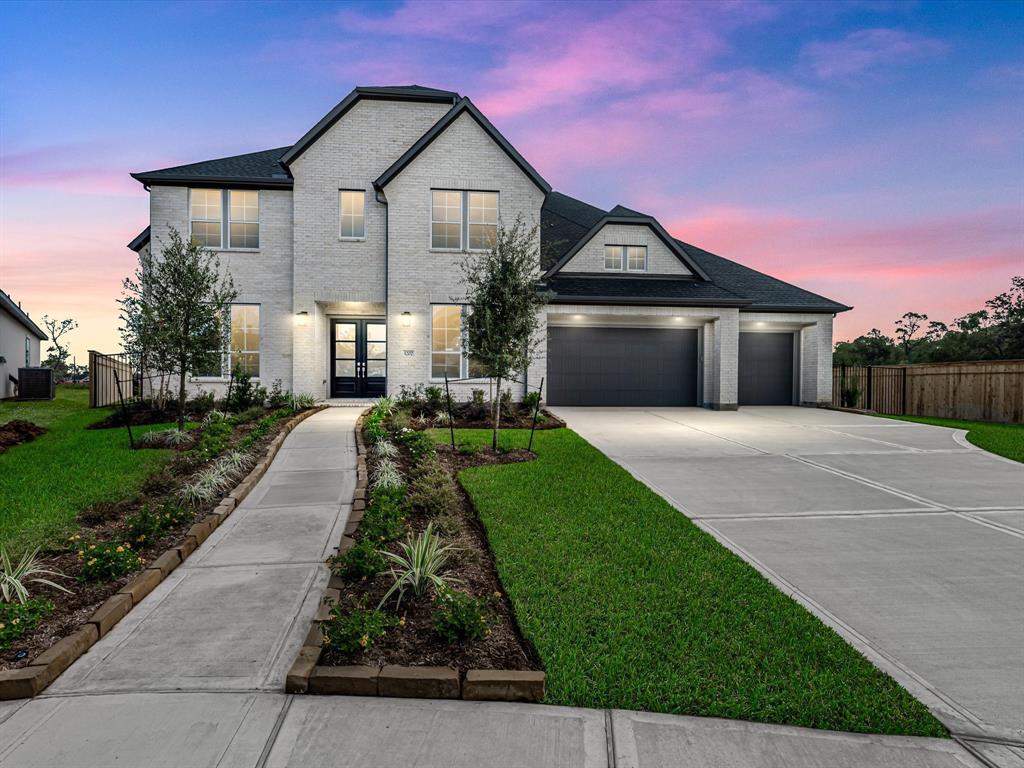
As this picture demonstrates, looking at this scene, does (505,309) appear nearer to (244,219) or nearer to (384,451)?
(384,451)

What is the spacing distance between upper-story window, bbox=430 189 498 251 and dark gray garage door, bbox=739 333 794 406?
9.61 meters

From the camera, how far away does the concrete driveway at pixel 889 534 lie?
317 cm

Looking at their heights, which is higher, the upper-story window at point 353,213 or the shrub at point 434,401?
the upper-story window at point 353,213

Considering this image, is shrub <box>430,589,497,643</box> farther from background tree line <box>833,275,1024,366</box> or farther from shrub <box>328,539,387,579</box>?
background tree line <box>833,275,1024,366</box>

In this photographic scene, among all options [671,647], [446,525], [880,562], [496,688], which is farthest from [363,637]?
[880,562]

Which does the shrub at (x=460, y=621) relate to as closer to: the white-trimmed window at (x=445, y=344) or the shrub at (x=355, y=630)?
the shrub at (x=355, y=630)

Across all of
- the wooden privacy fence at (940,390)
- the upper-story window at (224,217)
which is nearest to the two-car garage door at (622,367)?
the wooden privacy fence at (940,390)

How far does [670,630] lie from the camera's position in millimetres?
3414

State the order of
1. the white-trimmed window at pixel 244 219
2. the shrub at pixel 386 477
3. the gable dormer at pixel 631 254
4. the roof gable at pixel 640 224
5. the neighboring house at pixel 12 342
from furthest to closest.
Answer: the neighboring house at pixel 12 342, the gable dormer at pixel 631 254, the roof gable at pixel 640 224, the white-trimmed window at pixel 244 219, the shrub at pixel 386 477

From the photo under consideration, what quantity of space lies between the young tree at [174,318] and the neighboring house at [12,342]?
1592 centimetres

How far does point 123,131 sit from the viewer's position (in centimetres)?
1427

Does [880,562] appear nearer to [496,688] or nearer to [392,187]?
[496,688]

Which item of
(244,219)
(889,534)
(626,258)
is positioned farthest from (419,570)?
(626,258)

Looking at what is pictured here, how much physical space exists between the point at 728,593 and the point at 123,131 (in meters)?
17.8
